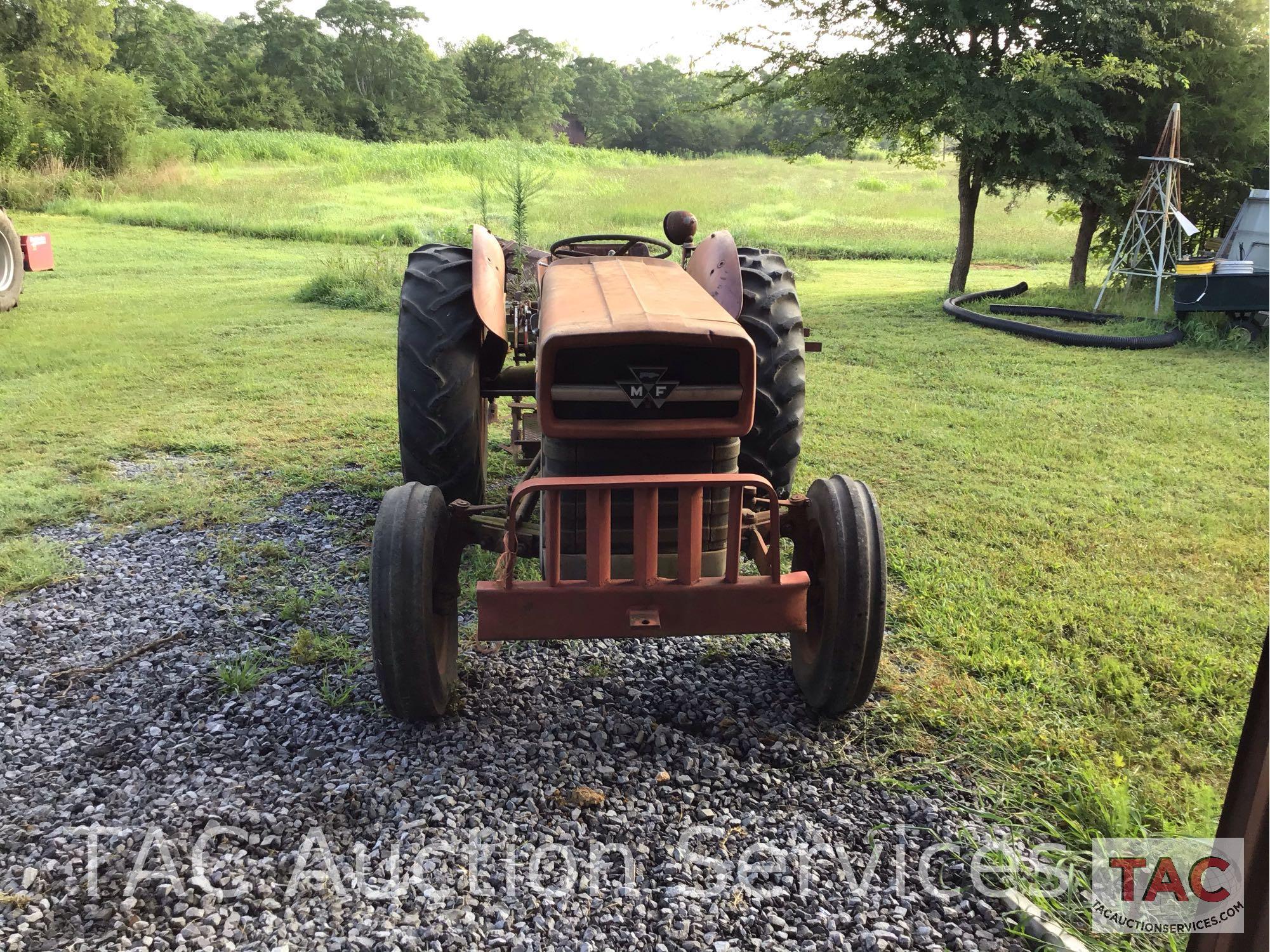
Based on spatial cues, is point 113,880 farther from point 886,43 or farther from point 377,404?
point 886,43

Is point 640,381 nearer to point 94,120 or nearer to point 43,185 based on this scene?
point 43,185

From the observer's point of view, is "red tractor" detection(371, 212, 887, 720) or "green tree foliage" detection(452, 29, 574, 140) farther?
"green tree foliage" detection(452, 29, 574, 140)

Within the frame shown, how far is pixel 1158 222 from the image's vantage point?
10570mm

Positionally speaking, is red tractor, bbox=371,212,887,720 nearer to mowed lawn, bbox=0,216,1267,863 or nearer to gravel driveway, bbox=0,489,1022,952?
gravel driveway, bbox=0,489,1022,952

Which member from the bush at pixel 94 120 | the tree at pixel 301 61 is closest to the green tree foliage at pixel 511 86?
the tree at pixel 301 61

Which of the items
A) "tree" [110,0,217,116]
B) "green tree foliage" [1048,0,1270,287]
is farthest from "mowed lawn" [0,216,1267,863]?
"tree" [110,0,217,116]

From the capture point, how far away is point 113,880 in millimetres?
2193

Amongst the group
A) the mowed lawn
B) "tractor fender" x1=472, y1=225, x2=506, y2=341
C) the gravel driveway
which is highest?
"tractor fender" x1=472, y1=225, x2=506, y2=341

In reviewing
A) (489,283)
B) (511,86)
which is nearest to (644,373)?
(489,283)

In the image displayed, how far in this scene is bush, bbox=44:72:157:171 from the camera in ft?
72.2

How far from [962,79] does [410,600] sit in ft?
33.8

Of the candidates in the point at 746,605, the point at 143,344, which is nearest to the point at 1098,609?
the point at 746,605

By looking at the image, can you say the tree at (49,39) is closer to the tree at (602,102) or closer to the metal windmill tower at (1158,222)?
the metal windmill tower at (1158,222)

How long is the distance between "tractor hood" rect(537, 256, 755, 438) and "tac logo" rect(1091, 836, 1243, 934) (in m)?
1.46
